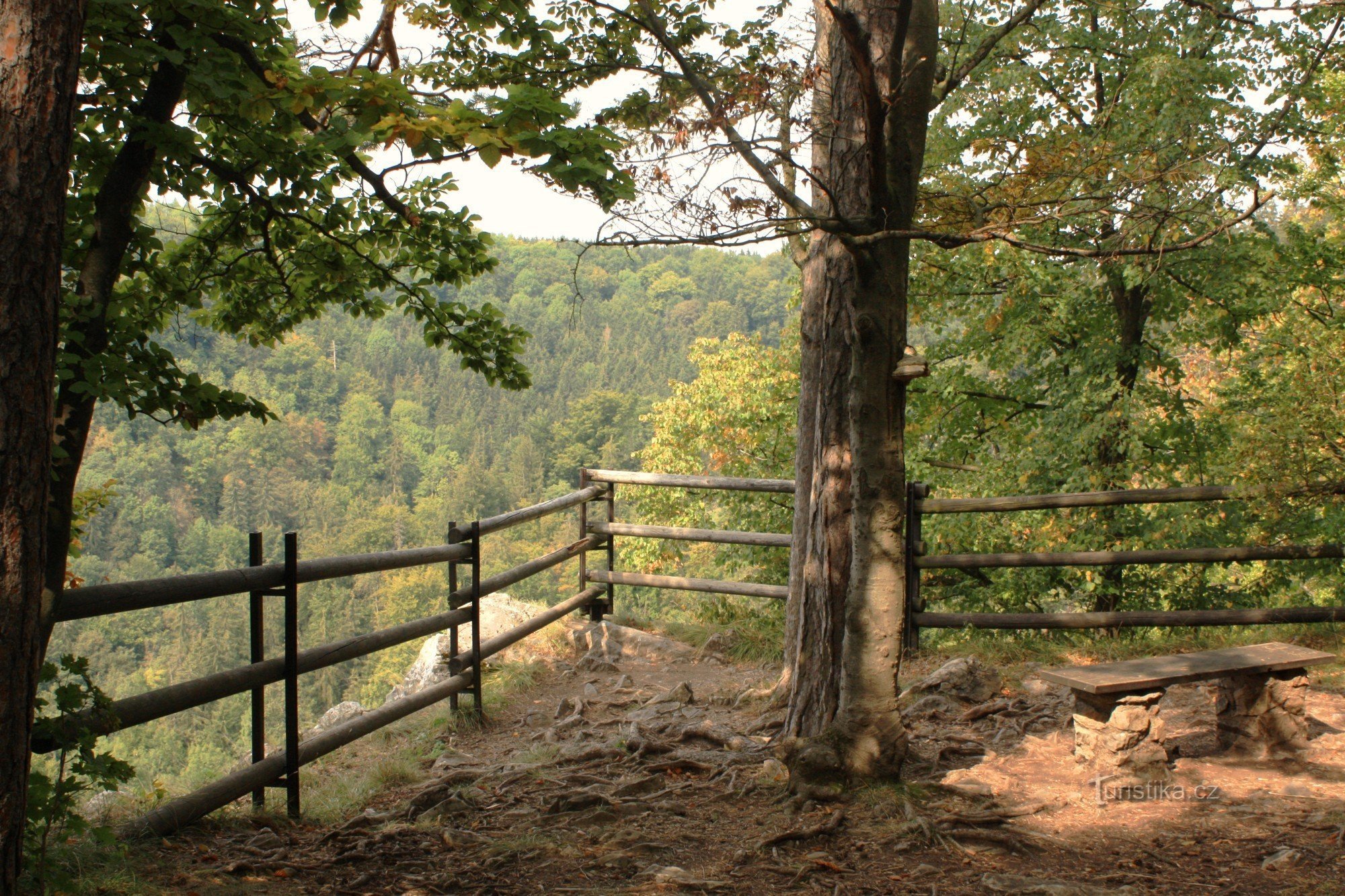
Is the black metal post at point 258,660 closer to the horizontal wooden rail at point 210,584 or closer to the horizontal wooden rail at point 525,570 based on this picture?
the horizontal wooden rail at point 210,584

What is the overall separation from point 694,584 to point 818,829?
398 cm

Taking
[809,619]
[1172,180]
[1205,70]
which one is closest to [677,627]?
[809,619]

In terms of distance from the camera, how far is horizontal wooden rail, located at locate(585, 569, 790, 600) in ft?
23.6

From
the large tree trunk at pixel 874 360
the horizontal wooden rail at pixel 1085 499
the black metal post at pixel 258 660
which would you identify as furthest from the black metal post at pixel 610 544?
the black metal post at pixel 258 660

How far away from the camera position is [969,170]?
10.1 m

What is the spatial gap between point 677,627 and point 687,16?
4745 mm

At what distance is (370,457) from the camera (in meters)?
87.1

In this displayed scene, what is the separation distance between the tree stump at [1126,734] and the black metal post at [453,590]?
136 inches

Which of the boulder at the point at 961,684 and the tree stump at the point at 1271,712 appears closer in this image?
the tree stump at the point at 1271,712

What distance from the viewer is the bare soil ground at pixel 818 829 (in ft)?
10.5

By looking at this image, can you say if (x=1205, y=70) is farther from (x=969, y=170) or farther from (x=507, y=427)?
(x=507, y=427)

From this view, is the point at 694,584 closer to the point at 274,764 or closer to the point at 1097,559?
the point at 1097,559

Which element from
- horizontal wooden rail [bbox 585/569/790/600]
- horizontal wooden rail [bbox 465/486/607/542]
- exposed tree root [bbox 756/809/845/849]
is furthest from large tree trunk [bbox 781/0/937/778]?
horizontal wooden rail [bbox 585/569/790/600]

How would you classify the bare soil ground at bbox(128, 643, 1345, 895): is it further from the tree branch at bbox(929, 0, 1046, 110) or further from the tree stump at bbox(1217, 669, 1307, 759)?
the tree branch at bbox(929, 0, 1046, 110)
